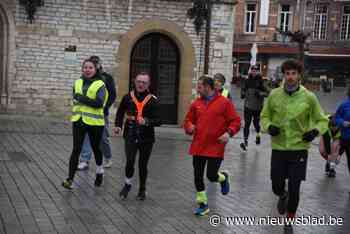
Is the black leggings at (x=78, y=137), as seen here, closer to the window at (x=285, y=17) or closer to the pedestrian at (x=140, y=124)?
the pedestrian at (x=140, y=124)

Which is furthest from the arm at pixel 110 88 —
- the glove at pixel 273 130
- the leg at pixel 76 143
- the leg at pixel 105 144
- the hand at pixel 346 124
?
the glove at pixel 273 130

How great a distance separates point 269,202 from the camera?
27.5 feet

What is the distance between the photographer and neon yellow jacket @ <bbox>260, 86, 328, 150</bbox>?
6.48m

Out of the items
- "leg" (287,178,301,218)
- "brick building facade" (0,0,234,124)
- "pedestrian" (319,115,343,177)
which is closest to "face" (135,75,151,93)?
"leg" (287,178,301,218)

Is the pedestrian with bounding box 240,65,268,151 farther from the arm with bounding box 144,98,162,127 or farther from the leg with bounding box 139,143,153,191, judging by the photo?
the leg with bounding box 139,143,153,191

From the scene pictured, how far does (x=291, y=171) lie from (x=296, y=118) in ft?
1.87

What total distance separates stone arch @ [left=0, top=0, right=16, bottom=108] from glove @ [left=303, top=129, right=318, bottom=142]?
12.9m

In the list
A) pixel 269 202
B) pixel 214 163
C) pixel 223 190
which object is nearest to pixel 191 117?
pixel 214 163

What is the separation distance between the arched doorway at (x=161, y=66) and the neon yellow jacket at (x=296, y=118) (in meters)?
12.5

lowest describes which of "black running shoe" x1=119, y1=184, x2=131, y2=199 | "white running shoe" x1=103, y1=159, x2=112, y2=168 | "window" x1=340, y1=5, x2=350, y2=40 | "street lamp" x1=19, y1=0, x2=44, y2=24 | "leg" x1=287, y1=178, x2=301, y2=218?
"white running shoe" x1=103, y1=159, x2=112, y2=168

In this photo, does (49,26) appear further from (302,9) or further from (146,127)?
(302,9)

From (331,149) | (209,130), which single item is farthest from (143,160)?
(331,149)

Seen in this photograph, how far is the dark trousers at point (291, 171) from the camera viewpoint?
6.44 meters

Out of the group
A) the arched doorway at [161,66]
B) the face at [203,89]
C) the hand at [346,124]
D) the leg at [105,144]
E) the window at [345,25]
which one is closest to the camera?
the face at [203,89]
